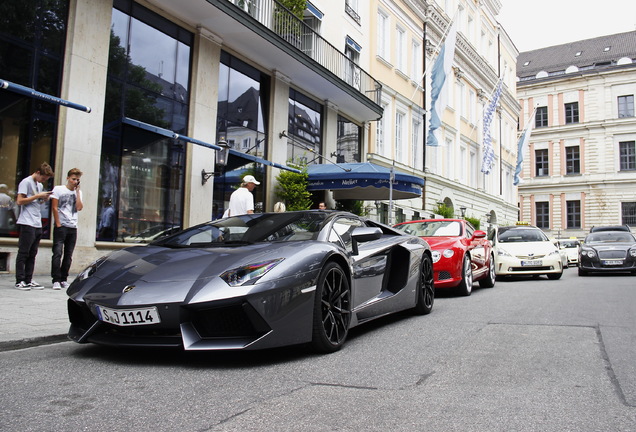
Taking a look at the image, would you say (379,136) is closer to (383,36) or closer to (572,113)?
(383,36)

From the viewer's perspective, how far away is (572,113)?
189ft

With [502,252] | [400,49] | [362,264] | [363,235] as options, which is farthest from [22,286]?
[400,49]

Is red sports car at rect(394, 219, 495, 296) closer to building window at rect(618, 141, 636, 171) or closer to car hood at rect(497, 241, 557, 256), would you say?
car hood at rect(497, 241, 557, 256)

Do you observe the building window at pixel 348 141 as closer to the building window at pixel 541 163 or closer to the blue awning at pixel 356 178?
the blue awning at pixel 356 178

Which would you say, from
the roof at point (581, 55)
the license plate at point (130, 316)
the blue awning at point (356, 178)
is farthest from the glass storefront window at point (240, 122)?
the roof at point (581, 55)

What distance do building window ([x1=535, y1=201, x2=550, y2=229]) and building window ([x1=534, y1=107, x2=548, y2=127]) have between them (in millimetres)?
8254

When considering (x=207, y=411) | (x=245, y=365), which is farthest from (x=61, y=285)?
(x=207, y=411)

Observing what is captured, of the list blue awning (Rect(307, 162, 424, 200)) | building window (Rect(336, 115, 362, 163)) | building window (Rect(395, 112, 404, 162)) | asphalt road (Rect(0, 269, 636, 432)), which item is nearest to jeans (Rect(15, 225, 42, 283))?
asphalt road (Rect(0, 269, 636, 432))

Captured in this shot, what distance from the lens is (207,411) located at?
2768 millimetres

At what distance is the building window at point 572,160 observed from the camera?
189 ft

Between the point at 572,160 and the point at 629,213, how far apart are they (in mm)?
7761

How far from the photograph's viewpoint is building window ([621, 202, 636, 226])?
53812mm

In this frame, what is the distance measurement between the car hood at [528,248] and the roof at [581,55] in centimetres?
5120

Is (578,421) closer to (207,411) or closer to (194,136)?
(207,411)
